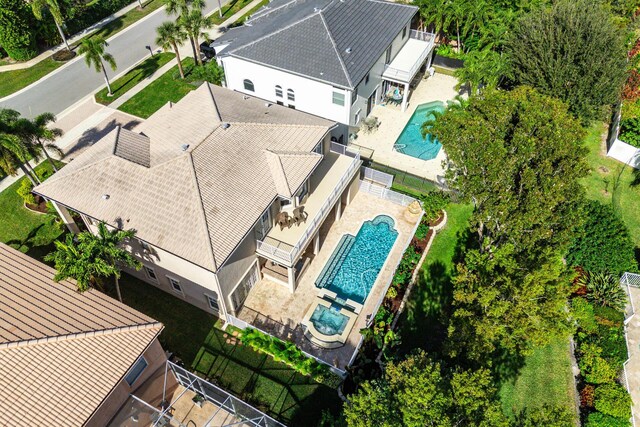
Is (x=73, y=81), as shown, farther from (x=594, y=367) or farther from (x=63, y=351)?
(x=594, y=367)

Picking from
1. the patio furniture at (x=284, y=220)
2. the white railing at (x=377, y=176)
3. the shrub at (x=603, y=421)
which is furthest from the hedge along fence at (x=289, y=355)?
the white railing at (x=377, y=176)

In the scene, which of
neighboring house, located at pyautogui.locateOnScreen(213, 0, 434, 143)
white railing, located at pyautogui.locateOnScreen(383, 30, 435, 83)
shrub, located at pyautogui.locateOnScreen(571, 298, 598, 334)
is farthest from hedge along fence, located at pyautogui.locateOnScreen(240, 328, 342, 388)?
white railing, located at pyautogui.locateOnScreen(383, 30, 435, 83)

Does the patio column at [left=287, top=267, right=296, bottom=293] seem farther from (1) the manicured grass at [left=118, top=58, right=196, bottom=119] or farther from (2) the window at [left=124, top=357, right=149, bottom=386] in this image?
(1) the manicured grass at [left=118, top=58, right=196, bottom=119]

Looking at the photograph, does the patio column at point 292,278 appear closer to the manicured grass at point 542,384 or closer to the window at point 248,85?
the manicured grass at point 542,384

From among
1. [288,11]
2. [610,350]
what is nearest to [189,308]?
[610,350]

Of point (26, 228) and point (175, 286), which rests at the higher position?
point (26, 228)

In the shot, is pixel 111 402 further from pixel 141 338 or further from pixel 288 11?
pixel 288 11

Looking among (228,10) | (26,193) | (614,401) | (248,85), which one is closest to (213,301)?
(26,193)
